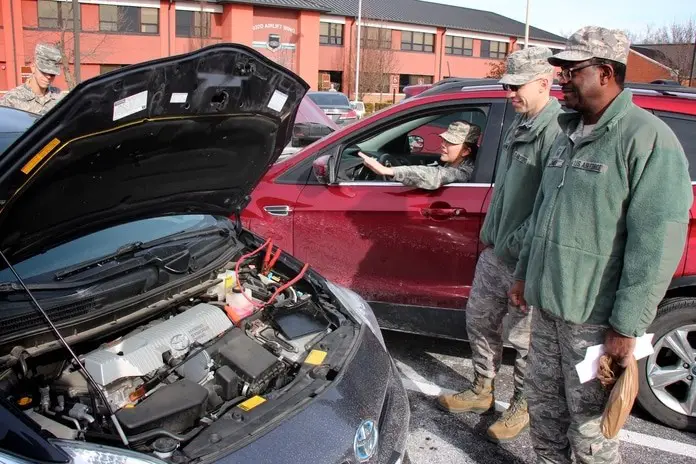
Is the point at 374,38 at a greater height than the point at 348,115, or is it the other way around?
the point at 374,38

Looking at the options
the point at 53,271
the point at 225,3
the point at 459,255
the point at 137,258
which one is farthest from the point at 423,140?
the point at 225,3

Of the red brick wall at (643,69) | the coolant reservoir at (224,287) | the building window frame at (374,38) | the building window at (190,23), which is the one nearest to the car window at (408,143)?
the coolant reservoir at (224,287)

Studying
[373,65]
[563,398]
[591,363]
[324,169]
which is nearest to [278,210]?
[324,169]

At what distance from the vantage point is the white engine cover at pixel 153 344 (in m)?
2.19

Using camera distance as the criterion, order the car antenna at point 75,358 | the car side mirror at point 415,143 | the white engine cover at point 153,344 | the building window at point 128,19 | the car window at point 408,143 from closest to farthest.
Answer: the car antenna at point 75,358
the white engine cover at point 153,344
the car window at point 408,143
the car side mirror at point 415,143
the building window at point 128,19

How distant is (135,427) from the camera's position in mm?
1928

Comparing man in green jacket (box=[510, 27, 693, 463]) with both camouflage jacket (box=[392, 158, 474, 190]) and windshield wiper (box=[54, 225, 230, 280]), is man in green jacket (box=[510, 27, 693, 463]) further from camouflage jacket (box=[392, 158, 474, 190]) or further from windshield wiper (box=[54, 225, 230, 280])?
windshield wiper (box=[54, 225, 230, 280])

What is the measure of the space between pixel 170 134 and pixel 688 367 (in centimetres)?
296

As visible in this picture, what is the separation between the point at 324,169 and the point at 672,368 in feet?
7.75

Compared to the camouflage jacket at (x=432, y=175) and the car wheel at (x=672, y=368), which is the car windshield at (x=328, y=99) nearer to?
the camouflage jacket at (x=432, y=175)

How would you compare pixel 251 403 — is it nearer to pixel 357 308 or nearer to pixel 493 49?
pixel 357 308

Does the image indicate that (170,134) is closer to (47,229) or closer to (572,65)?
(47,229)

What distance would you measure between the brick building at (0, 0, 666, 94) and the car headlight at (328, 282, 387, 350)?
2632cm

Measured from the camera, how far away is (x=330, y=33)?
Answer: 4175 centimetres
